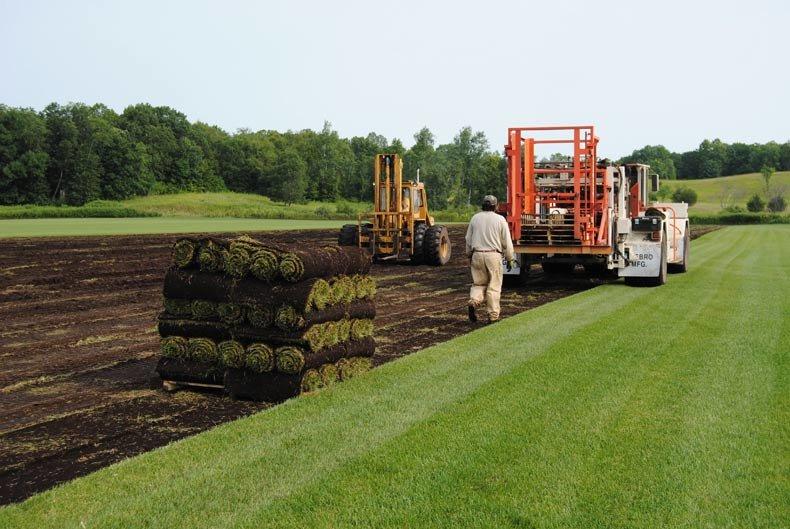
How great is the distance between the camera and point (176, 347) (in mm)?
8102

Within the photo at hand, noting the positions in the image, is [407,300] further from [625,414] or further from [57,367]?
[625,414]

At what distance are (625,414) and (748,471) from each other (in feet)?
4.86

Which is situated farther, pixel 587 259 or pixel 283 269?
pixel 587 259

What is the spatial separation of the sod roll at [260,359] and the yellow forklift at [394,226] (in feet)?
51.0

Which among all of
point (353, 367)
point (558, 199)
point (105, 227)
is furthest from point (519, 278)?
point (105, 227)

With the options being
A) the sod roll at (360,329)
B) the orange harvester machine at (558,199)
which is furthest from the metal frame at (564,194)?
the sod roll at (360,329)

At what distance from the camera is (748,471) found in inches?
222

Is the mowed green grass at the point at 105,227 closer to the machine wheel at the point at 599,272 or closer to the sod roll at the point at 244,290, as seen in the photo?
the machine wheel at the point at 599,272

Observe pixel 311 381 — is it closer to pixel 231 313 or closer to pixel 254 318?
pixel 254 318

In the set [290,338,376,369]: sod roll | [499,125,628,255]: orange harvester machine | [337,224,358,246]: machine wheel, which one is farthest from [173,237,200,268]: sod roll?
[337,224,358,246]: machine wheel

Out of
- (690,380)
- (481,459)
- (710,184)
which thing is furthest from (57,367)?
(710,184)

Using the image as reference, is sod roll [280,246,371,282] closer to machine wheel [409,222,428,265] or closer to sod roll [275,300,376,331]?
sod roll [275,300,376,331]

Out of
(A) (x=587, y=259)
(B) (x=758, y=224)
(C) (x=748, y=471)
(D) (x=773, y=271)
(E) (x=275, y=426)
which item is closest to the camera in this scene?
(C) (x=748, y=471)

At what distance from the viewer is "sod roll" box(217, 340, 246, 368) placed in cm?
780
